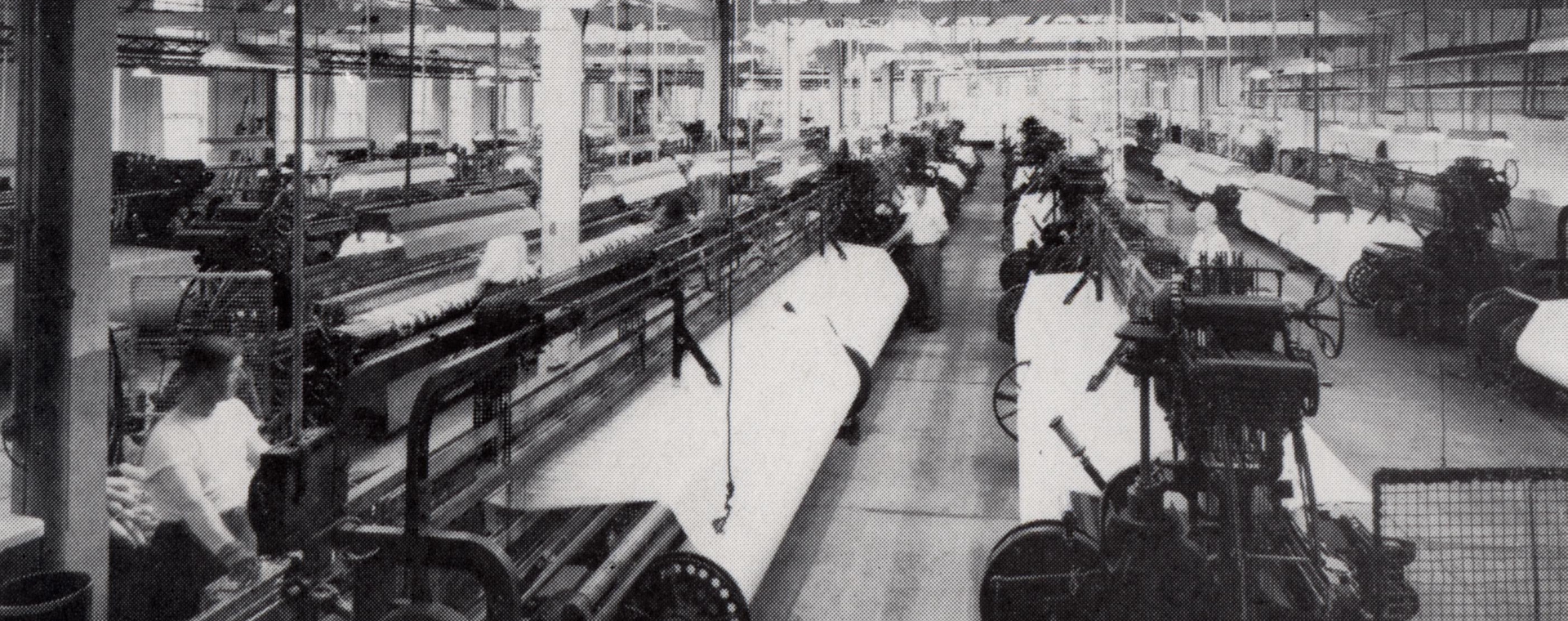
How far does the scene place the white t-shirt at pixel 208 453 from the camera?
147 inches

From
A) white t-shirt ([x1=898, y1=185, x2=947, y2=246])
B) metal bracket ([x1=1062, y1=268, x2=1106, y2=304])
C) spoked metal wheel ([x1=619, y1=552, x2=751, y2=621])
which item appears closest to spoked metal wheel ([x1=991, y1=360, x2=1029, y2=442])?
metal bracket ([x1=1062, y1=268, x2=1106, y2=304])

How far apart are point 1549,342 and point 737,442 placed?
4.56m

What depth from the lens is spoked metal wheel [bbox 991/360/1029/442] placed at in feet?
24.3

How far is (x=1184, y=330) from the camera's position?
3.62m

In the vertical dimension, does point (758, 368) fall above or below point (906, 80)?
below

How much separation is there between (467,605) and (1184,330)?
7.20 feet

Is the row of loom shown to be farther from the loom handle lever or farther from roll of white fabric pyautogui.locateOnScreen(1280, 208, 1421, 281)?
roll of white fabric pyautogui.locateOnScreen(1280, 208, 1421, 281)

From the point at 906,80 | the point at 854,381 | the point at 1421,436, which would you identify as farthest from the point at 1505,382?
the point at 906,80

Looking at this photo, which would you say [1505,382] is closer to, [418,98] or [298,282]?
[298,282]

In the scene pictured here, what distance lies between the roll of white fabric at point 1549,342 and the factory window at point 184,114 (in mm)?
22234

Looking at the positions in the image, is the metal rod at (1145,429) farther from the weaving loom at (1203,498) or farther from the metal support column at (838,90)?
the metal support column at (838,90)

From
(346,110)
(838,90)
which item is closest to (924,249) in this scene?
(838,90)

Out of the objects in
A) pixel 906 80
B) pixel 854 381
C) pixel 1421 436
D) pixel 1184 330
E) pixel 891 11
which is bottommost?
pixel 1421 436

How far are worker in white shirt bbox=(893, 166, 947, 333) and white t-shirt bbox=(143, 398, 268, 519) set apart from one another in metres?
7.42
